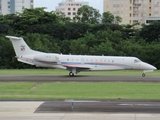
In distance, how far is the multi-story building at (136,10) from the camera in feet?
534

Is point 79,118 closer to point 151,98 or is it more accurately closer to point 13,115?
point 13,115

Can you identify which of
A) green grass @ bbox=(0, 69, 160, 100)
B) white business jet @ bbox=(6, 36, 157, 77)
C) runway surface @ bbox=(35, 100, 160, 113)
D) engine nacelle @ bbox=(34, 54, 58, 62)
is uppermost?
engine nacelle @ bbox=(34, 54, 58, 62)

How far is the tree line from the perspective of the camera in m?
76.4

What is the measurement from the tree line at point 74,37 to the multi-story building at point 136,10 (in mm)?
57409

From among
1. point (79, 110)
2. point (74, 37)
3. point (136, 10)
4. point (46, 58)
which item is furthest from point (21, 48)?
point (136, 10)

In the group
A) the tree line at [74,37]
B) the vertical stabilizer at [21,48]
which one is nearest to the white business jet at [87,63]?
the vertical stabilizer at [21,48]

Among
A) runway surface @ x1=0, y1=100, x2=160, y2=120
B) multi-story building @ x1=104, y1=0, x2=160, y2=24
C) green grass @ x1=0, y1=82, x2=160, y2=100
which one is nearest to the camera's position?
runway surface @ x1=0, y1=100, x2=160, y2=120

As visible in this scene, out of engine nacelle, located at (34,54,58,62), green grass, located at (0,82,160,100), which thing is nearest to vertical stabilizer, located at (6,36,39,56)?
engine nacelle, located at (34,54,58,62)

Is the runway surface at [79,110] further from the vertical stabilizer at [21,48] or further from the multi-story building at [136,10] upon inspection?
the multi-story building at [136,10]

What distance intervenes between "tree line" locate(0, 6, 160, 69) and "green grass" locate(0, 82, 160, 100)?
3791 cm

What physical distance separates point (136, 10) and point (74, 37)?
2761 inches

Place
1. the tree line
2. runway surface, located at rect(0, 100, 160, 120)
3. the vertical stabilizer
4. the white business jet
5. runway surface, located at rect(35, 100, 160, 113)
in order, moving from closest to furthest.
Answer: runway surface, located at rect(0, 100, 160, 120)
runway surface, located at rect(35, 100, 160, 113)
the white business jet
the vertical stabilizer
the tree line

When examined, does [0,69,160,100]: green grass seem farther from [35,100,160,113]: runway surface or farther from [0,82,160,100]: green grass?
[35,100,160,113]: runway surface

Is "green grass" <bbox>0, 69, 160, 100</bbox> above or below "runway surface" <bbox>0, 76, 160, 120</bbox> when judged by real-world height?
below
